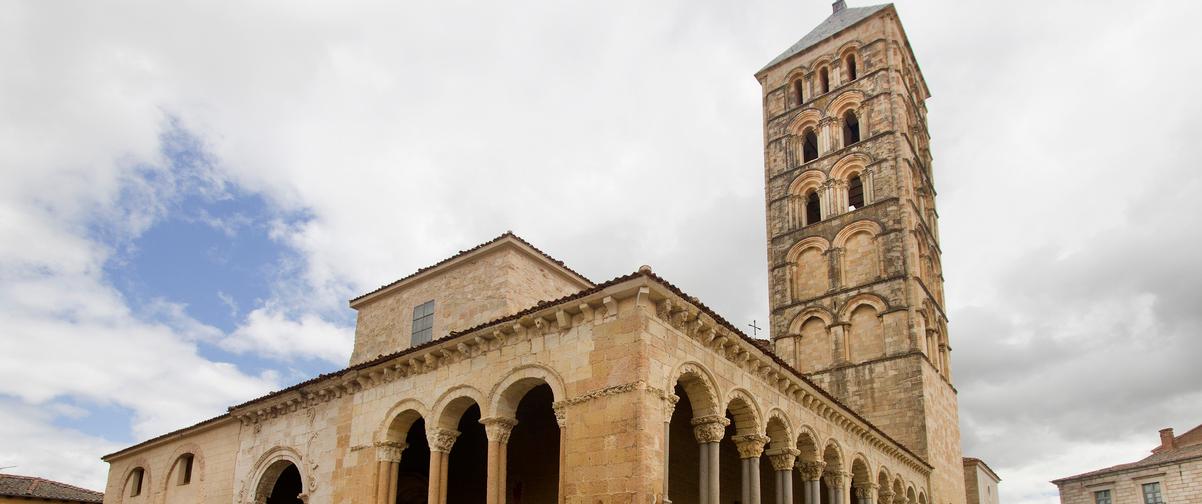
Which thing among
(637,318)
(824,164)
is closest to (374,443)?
(637,318)

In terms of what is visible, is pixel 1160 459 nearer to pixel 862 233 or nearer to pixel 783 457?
pixel 862 233

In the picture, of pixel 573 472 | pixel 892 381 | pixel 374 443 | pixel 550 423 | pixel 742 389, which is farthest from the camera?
pixel 892 381

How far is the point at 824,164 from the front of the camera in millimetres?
29828

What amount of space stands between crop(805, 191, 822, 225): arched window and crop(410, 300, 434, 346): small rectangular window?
49.1 feet

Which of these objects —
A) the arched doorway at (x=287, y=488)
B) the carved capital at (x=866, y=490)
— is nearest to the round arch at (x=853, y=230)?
the carved capital at (x=866, y=490)

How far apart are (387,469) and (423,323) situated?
4761mm

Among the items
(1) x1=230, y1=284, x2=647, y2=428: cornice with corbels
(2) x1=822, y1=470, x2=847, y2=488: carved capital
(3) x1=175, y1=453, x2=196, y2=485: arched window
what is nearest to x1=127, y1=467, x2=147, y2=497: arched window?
(3) x1=175, y1=453, x2=196, y2=485: arched window

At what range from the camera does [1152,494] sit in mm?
41219

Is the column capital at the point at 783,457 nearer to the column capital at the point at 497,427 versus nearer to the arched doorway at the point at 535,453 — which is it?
the arched doorway at the point at 535,453

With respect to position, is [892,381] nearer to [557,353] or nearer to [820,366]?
[820,366]

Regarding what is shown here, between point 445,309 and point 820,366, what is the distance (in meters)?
12.9

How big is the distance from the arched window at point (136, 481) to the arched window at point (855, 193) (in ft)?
72.6

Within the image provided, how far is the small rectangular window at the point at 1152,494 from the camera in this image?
134 ft

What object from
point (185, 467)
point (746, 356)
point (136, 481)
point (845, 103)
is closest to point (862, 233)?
point (845, 103)
